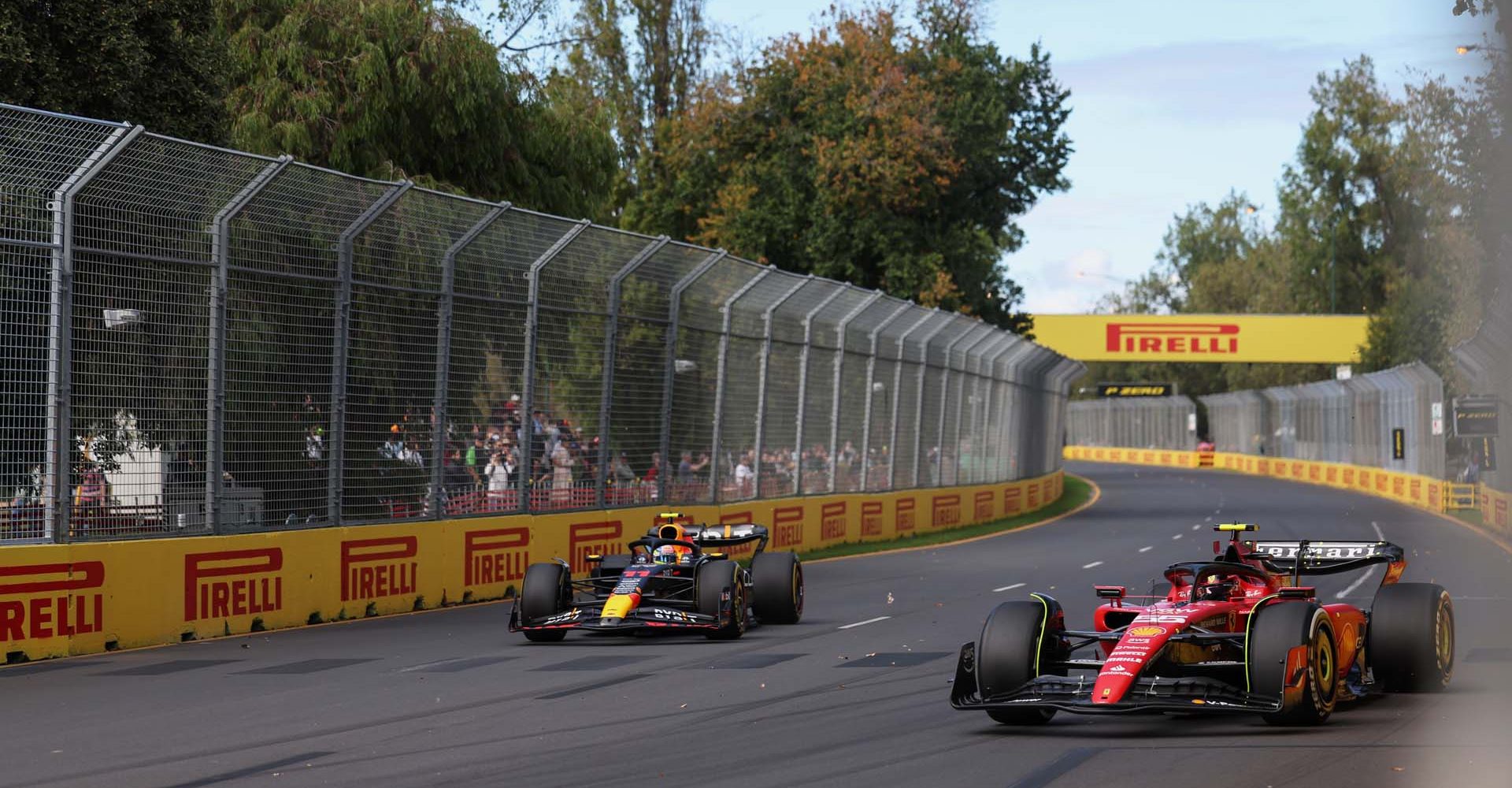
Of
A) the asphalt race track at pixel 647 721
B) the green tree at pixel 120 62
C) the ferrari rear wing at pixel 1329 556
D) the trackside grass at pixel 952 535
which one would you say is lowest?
the trackside grass at pixel 952 535

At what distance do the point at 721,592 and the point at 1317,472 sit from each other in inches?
2082

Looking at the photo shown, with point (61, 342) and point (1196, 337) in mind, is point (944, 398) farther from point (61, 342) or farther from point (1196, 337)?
point (1196, 337)

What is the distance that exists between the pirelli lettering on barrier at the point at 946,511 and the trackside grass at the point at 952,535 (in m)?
0.22

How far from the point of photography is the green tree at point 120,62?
1600 cm

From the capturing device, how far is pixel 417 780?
294 inches

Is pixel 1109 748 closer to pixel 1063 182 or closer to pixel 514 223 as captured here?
pixel 514 223

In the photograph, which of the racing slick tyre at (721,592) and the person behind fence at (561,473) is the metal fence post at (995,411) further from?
the racing slick tyre at (721,592)

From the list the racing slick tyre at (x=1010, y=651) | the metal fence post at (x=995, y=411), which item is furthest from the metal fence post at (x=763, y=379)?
the racing slick tyre at (x=1010, y=651)

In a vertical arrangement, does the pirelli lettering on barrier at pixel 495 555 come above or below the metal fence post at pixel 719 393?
below

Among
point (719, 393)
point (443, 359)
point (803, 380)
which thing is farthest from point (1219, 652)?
point (803, 380)

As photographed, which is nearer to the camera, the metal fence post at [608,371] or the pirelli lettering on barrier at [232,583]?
the pirelli lettering on barrier at [232,583]

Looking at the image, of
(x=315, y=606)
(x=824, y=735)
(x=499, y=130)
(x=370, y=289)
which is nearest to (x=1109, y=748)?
(x=824, y=735)

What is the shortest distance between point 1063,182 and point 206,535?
3524 cm

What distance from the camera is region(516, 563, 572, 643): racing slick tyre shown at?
44.3 ft
